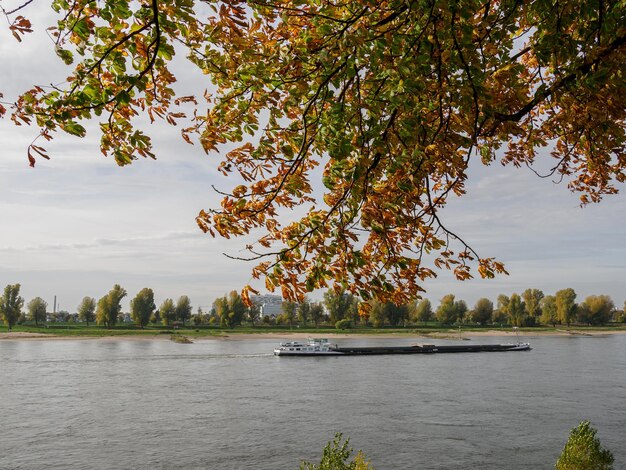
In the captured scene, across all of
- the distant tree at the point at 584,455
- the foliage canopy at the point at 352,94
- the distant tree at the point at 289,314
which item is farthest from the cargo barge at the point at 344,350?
the foliage canopy at the point at 352,94

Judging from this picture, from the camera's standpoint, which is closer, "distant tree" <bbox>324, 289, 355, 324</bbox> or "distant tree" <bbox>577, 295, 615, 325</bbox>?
"distant tree" <bbox>324, 289, 355, 324</bbox>

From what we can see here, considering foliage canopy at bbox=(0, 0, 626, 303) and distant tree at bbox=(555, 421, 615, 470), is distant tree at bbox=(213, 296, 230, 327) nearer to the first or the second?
distant tree at bbox=(555, 421, 615, 470)

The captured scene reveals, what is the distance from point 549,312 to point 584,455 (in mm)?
187158

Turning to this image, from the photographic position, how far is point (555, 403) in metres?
44.1

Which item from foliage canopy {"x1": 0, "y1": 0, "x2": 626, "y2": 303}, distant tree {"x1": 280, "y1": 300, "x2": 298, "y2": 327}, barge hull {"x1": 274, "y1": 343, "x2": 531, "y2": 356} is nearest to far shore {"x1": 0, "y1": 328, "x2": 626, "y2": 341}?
distant tree {"x1": 280, "y1": 300, "x2": 298, "y2": 327}

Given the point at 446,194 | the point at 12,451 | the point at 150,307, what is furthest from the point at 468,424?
the point at 150,307

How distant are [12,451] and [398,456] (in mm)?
21860

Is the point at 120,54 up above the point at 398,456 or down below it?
above

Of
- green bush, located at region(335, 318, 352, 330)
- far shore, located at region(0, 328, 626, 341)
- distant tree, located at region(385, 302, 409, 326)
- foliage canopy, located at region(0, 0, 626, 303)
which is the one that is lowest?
far shore, located at region(0, 328, 626, 341)

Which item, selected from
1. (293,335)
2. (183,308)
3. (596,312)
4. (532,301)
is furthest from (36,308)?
(596,312)

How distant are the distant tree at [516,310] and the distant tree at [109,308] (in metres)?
132

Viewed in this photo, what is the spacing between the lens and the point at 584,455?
21.9 meters

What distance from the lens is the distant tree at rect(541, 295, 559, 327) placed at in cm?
19162

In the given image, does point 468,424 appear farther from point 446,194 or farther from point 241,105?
point 241,105
